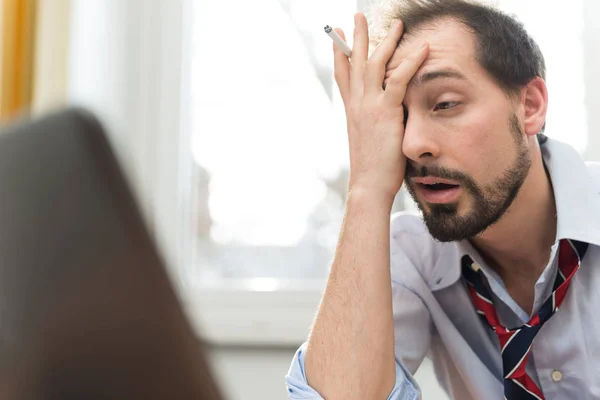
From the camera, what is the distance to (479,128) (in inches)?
49.4

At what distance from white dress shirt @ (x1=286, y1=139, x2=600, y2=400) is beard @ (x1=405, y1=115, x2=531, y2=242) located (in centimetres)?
9

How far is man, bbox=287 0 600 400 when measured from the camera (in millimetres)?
1210

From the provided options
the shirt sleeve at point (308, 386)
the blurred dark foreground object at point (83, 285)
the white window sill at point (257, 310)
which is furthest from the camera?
the white window sill at point (257, 310)

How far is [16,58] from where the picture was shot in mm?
2160

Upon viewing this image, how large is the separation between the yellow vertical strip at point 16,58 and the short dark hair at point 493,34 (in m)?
1.33

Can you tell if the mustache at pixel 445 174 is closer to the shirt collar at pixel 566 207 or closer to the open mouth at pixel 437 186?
the open mouth at pixel 437 186

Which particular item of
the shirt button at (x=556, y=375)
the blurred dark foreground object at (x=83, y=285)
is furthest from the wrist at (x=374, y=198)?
the blurred dark foreground object at (x=83, y=285)

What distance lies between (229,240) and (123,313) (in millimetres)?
2165

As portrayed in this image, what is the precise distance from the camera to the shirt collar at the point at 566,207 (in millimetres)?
1211

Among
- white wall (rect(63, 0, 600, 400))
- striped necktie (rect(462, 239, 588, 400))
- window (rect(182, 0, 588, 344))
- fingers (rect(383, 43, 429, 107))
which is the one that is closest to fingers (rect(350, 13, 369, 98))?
fingers (rect(383, 43, 429, 107))

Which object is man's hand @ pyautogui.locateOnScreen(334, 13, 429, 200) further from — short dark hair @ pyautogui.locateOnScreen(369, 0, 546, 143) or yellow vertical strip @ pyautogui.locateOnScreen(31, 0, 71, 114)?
yellow vertical strip @ pyautogui.locateOnScreen(31, 0, 71, 114)

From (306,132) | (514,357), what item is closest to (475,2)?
(514,357)

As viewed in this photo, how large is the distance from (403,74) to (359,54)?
0.16m

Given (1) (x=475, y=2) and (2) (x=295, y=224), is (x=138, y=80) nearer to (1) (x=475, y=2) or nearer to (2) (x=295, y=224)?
(2) (x=295, y=224)
